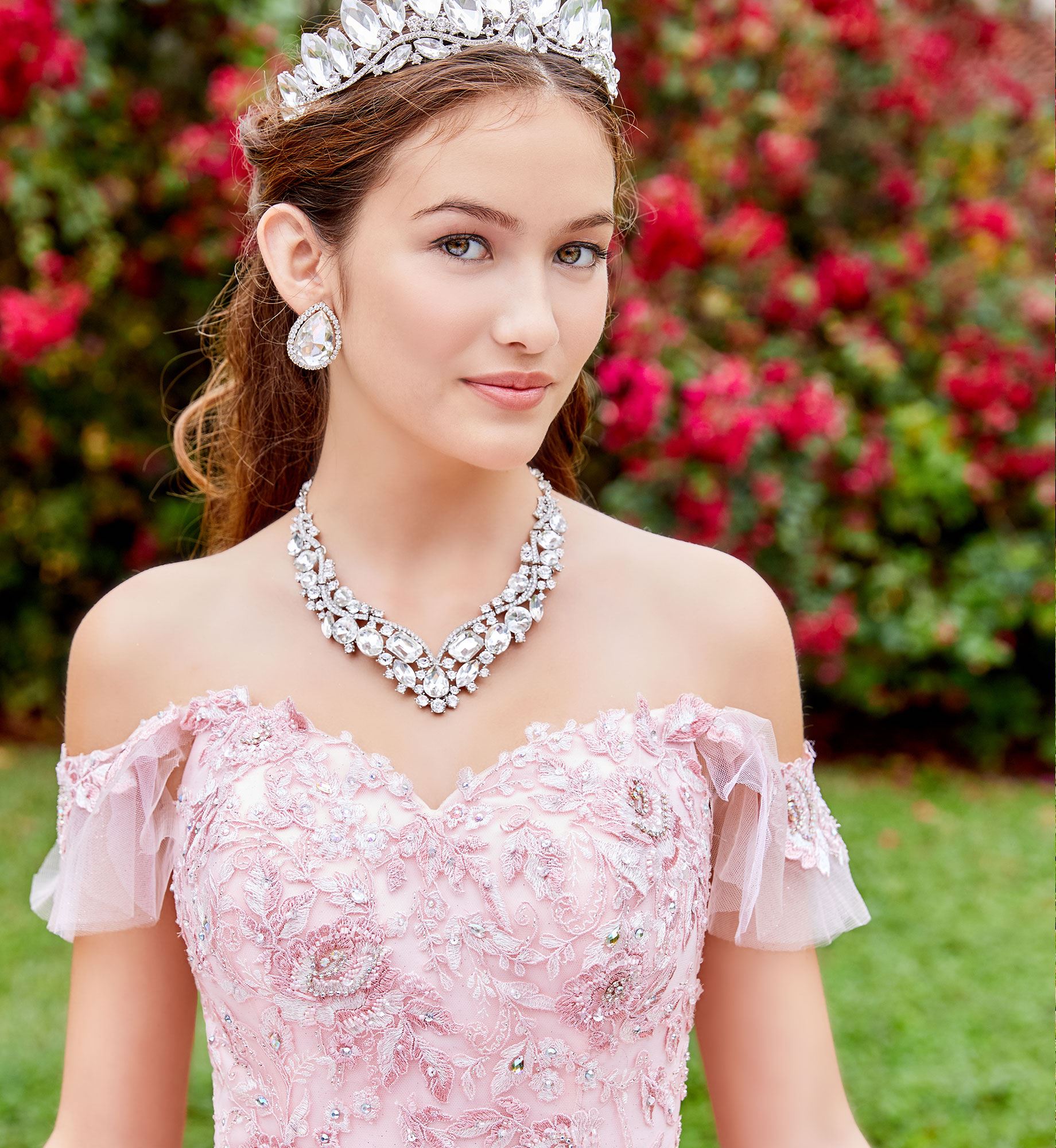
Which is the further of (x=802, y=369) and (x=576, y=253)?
(x=802, y=369)

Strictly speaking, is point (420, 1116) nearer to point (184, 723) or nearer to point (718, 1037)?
point (718, 1037)

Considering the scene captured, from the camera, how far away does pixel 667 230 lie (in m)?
4.50

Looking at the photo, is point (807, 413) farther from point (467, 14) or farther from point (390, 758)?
point (390, 758)

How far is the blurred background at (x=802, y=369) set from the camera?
4441 mm

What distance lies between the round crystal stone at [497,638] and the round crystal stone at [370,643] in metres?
0.15

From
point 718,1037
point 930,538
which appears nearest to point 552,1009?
point 718,1037

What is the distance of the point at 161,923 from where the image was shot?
1.90 meters

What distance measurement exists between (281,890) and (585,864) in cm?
38

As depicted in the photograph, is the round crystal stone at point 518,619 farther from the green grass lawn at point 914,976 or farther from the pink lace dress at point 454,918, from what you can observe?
the green grass lawn at point 914,976

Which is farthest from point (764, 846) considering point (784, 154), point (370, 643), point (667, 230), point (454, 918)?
point (784, 154)

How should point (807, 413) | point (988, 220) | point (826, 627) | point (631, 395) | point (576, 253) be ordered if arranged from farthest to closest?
point (988, 220), point (826, 627), point (807, 413), point (631, 395), point (576, 253)

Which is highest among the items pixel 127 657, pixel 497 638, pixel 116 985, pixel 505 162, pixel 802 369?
pixel 505 162

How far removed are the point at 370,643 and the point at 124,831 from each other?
45 cm

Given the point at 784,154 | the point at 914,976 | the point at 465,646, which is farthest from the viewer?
the point at 784,154
